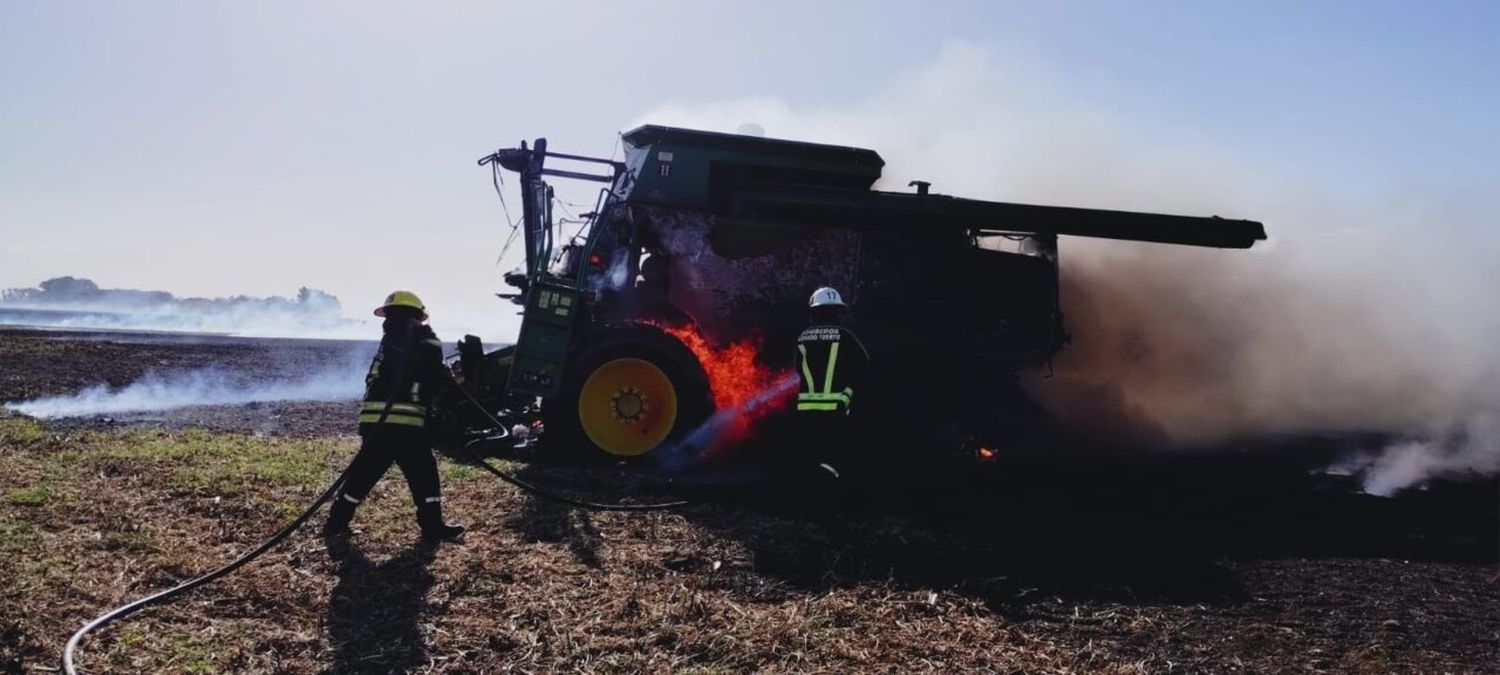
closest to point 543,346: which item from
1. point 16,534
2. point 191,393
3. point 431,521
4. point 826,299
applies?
point 431,521

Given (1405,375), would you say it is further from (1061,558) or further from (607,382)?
(607,382)

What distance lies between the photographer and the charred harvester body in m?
9.71

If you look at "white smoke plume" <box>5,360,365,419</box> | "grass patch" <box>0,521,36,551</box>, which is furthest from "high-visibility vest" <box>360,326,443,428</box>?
"white smoke plume" <box>5,360,365,419</box>

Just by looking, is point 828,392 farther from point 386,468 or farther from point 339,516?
point 339,516

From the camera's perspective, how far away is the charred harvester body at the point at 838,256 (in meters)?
9.71

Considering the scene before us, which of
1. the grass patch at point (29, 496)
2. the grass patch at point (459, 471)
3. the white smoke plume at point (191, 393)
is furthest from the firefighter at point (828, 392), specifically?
the white smoke plume at point (191, 393)

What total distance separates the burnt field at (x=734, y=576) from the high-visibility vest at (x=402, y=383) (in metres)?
0.83

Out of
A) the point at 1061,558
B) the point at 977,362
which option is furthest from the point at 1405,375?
the point at 1061,558

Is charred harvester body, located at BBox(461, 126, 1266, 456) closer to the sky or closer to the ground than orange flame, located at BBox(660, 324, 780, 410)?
closer to the sky

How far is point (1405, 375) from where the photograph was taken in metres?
16.6

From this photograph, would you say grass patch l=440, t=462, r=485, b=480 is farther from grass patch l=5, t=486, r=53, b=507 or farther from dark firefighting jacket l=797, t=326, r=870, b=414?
dark firefighting jacket l=797, t=326, r=870, b=414

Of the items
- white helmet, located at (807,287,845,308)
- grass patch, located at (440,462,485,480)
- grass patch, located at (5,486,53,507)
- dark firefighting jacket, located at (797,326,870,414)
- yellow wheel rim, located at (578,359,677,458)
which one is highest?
white helmet, located at (807,287,845,308)

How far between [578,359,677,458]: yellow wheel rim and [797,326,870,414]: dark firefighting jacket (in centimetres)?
241

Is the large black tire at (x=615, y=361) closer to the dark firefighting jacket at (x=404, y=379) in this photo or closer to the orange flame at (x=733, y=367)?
the orange flame at (x=733, y=367)
